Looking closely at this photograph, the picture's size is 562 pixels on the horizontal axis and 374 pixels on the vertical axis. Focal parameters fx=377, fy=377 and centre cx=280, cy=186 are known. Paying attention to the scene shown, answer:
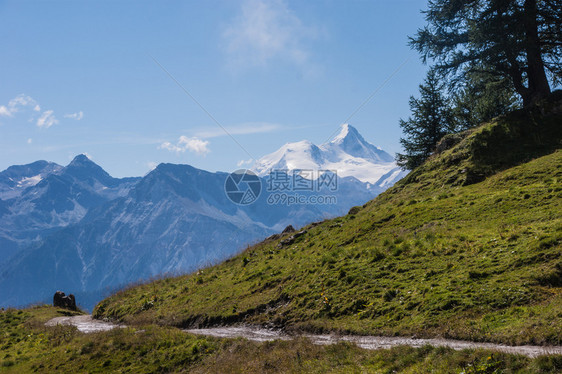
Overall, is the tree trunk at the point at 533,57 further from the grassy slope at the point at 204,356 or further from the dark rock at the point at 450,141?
the grassy slope at the point at 204,356

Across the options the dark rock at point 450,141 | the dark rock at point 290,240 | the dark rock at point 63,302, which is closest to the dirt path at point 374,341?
the dark rock at point 290,240

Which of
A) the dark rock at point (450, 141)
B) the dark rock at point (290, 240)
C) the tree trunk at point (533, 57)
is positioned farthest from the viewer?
the dark rock at point (450, 141)

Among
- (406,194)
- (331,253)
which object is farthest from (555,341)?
(406,194)

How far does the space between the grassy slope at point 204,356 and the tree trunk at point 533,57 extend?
92.7 ft

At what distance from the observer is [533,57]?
31562 mm

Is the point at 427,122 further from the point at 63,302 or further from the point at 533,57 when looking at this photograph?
the point at 63,302

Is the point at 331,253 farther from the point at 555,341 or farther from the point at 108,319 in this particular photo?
the point at 108,319

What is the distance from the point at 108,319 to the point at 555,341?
111 ft

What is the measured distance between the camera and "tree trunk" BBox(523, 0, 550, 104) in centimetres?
2956

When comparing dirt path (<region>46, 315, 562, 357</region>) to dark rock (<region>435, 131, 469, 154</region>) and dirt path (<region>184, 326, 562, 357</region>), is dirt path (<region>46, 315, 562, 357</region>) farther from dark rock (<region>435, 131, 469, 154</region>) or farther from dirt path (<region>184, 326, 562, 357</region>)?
dark rock (<region>435, 131, 469, 154</region>)

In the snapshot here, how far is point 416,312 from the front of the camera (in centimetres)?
1538

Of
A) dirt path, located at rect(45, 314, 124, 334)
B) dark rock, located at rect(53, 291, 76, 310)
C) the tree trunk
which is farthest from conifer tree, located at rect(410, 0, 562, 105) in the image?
dark rock, located at rect(53, 291, 76, 310)

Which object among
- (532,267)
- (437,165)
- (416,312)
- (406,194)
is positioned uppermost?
(437,165)

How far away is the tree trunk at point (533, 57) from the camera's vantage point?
97.0 ft
